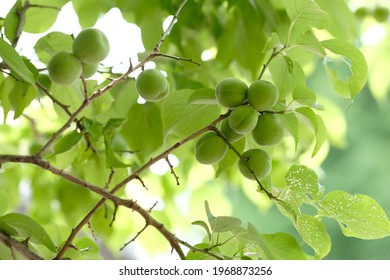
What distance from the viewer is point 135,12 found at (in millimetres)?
742

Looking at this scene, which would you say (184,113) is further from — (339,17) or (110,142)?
(339,17)

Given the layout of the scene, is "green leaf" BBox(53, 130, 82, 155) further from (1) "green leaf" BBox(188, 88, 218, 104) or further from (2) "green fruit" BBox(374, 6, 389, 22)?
(2) "green fruit" BBox(374, 6, 389, 22)

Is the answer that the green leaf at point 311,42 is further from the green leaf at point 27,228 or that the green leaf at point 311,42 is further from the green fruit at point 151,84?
the green leaf at point 27,228

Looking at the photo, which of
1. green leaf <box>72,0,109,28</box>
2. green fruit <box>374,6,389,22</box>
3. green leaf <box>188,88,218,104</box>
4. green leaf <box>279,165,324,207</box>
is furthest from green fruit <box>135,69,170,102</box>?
green fruit <box>374,6,389,22</box>

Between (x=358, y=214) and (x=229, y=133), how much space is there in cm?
13

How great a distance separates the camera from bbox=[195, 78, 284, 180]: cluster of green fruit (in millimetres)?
468

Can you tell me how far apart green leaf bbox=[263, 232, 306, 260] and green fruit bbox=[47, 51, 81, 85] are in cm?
22

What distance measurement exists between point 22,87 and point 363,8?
729 mm

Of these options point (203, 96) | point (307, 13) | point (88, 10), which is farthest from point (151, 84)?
point (88, 10)

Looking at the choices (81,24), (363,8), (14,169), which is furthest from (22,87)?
(363,8)

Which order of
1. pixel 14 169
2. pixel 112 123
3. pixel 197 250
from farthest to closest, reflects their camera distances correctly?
pixel 14 169
pixel 112 123
pixel 197 250

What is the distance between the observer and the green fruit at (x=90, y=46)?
0.50 m

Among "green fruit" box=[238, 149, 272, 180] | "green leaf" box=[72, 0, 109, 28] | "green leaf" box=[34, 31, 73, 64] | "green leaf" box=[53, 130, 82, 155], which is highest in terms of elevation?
"green leaf" box=[72, 0, 109, 28]
